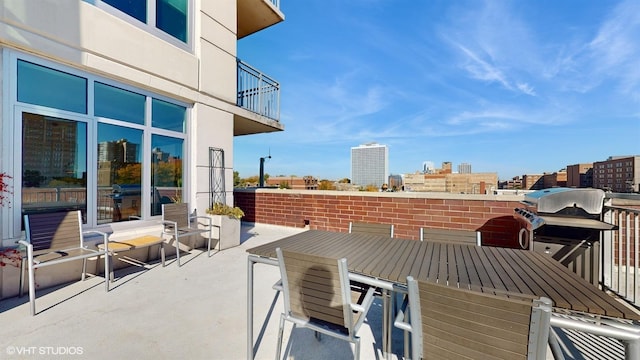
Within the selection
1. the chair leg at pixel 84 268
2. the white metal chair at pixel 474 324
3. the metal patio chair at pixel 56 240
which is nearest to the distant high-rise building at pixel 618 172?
the white metal chair at pixel 474 324

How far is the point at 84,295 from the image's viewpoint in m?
2.94

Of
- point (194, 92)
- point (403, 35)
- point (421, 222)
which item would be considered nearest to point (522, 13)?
point (403, 35)

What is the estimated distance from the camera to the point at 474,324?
1.06 meters

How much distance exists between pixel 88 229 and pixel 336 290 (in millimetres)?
4078

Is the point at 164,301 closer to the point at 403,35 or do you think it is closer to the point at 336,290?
the point at 336,290

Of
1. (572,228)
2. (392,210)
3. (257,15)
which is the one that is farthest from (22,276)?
(257,15)

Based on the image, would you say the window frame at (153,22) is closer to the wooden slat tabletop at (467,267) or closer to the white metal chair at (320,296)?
the wooden slat tabletop at (467,267)

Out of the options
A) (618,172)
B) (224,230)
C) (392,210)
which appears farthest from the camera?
(618,172)

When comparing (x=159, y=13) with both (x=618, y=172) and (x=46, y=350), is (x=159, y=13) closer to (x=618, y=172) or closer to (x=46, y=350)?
(x=46, y=350)

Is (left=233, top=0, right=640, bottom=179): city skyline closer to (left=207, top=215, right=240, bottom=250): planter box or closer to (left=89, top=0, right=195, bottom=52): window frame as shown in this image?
(left=207, top=215, right=240, bottom=250): planter box

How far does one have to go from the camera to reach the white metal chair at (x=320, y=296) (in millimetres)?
1498

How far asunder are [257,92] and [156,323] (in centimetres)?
595

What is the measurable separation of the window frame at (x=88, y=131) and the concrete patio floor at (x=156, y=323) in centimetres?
104

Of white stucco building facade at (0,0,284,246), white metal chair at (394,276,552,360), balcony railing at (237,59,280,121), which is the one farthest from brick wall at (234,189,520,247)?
white metal chair at (394,276,552,360)
